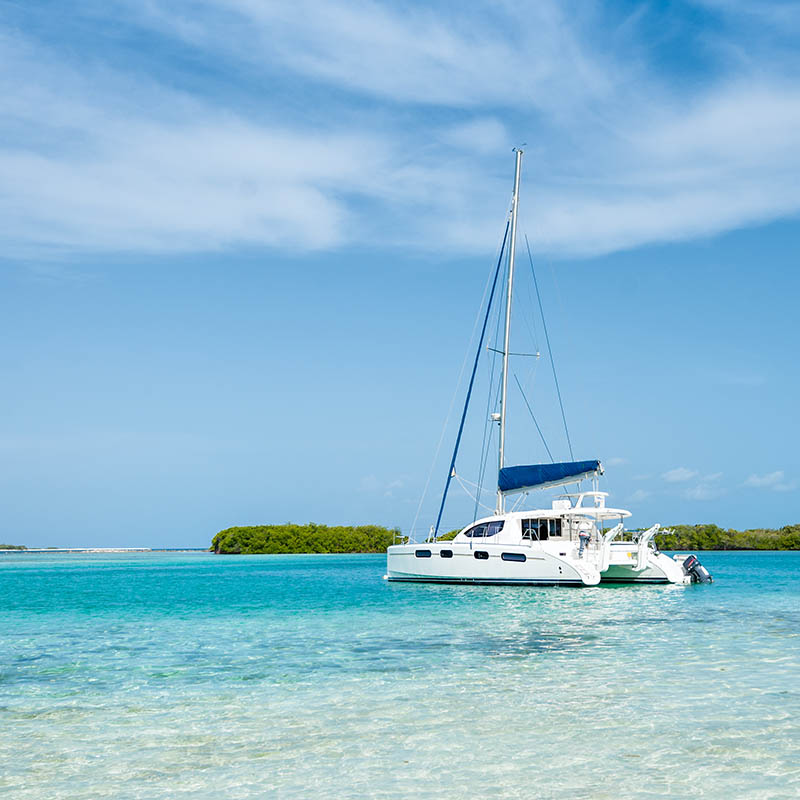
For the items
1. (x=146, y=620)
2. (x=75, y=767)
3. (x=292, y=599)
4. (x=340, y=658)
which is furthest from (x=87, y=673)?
(x=292, y=599)

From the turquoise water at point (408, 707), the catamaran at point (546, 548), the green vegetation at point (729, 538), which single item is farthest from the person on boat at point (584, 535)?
the green vegetation at point (729, 538)

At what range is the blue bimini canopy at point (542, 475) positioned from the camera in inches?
1299

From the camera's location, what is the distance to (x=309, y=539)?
4793 inches

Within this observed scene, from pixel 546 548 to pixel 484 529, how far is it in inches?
121

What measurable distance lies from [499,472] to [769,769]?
27.2 meters

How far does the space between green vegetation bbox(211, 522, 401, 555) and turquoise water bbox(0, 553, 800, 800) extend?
98.4m

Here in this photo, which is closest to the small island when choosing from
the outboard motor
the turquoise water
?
the outboard motor

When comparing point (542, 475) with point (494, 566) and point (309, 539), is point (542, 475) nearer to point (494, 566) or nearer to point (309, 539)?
point (494, 566)

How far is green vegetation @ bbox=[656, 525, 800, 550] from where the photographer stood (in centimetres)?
11212

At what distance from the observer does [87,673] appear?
14.5m

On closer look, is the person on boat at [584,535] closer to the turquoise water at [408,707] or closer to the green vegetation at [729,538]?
the turquoise water at [408,707]

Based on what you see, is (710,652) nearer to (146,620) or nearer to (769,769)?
(769,769)

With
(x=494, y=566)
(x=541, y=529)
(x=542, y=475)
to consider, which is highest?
(x=542, y=475)

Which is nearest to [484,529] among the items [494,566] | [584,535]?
[494,566]
